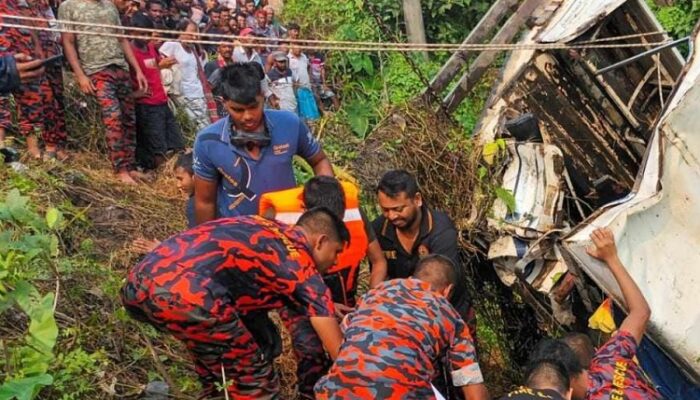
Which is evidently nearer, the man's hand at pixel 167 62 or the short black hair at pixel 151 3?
the man's hand at pixel 167 62

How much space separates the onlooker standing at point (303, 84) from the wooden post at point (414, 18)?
1289mm

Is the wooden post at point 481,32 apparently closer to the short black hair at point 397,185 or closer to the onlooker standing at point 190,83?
the short black hair at point 397,185

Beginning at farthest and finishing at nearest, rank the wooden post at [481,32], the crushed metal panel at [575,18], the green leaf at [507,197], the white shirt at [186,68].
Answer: the white shirt at [186,68]
the wooden post at [481,32]
the crushed metal panel at [575,18]
the green leaf at [507,197]

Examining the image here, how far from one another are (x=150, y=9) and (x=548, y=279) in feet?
17.3

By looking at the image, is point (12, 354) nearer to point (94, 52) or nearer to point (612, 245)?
point (612, 245)

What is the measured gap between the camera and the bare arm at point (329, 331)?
2.88 m

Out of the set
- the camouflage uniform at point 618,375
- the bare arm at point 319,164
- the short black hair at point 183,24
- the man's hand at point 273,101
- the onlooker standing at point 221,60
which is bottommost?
the camouflage uniform at point 618,375

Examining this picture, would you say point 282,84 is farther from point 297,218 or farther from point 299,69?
point 297,218

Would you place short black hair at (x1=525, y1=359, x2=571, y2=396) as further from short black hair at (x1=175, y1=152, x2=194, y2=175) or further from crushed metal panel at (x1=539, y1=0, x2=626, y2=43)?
crushed metal panel at (x1=539, y1=0, x2=626, y2=43)

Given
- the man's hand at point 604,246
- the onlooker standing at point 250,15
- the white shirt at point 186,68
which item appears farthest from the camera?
the onlooker standing at point 250,15

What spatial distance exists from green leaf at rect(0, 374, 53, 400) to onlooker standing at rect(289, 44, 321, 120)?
526 centimetres

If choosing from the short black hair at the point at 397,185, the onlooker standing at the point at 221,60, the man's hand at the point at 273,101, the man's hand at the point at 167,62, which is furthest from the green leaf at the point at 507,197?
the onlooker standing at the point at 221,60

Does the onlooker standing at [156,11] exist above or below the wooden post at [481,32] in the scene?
above

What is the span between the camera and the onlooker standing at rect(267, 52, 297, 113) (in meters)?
7.86
